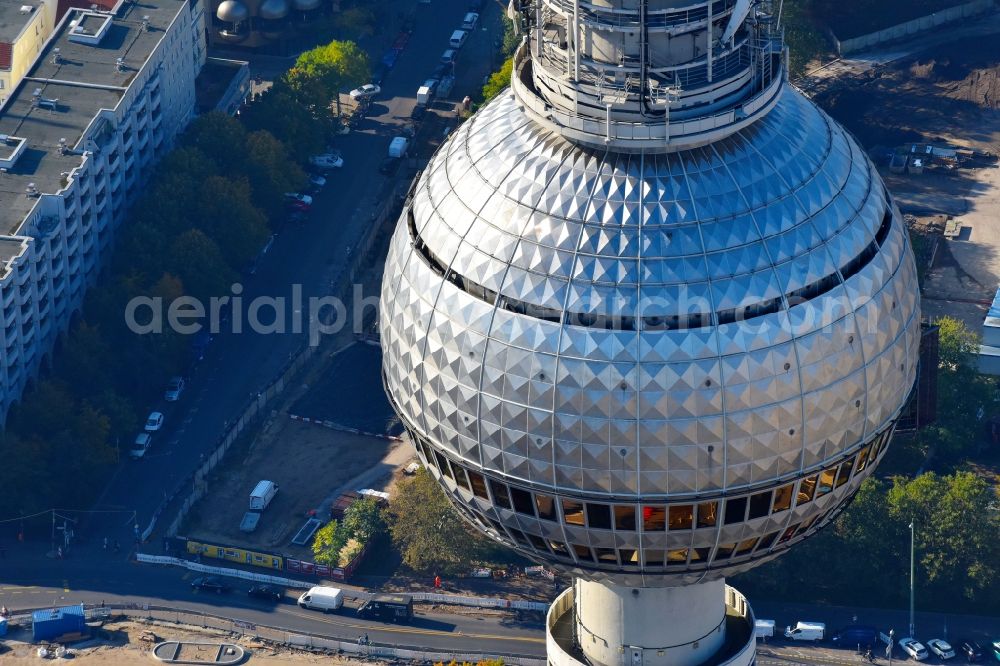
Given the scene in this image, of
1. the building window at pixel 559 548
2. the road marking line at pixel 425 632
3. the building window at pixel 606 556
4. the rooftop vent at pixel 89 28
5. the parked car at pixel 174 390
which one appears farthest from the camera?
the rooftop vent at pixel 89 28

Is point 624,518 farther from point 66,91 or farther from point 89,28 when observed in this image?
point 89,28

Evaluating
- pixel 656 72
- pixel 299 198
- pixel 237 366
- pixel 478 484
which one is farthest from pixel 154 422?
pixel 656 72

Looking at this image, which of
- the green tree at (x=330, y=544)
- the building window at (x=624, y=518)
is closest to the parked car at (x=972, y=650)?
the green tree at (x=330, y=544)

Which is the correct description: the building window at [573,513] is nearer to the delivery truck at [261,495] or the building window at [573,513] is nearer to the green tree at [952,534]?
the green tree at [952,534]

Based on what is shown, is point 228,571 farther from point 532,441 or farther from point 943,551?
Answer: point 532,441

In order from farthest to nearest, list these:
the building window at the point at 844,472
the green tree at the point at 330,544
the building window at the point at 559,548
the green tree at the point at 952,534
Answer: the green tree at the point at 330,544 < the green tree at the point at 952,534 < the building window at the point at 559,548 < the building window at the point at 844,472

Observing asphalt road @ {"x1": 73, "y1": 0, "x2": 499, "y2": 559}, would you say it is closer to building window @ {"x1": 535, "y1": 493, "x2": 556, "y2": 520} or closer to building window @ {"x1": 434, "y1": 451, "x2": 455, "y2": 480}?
building window @ {"x1": 434, "y1": 451, "x2": 455, "y2": 480}

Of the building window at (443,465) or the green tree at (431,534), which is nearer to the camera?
the building window at (443,465)
